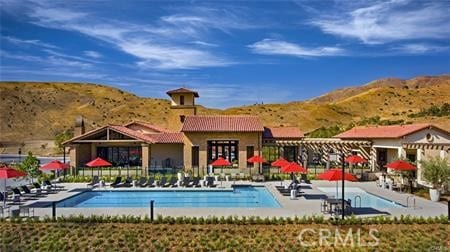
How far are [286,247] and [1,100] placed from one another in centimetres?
9728

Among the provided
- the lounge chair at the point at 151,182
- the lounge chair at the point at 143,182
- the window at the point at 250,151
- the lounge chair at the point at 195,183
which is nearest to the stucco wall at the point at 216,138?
the window at the point at 250,151

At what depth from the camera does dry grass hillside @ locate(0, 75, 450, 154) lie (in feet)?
297

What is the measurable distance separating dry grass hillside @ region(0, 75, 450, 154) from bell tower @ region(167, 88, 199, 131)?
139 ft

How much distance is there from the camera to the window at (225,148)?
40656 mm

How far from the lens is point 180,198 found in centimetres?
2812

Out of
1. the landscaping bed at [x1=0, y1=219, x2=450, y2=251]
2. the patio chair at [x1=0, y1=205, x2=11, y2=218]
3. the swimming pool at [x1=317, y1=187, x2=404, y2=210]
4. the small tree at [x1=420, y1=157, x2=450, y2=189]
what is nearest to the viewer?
the landscaping bed at [x1=0, y1=219, x2=450, y2=251]

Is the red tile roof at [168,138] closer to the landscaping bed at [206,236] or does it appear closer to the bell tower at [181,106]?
the bell tower at [181,106]

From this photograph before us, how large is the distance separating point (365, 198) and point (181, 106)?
79.9ft

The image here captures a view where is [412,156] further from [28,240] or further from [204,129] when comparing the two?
[28,240]

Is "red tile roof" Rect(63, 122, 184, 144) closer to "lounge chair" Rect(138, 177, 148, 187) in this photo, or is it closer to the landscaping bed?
"lounge chair" Rect(138, 177, 148, 187)

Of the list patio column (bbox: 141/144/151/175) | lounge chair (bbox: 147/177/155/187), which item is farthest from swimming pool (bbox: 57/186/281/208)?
patio column (bbox: 141/144/151/175)

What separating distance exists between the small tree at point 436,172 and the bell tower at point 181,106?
84.7 feet

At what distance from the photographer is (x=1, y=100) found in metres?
99.6

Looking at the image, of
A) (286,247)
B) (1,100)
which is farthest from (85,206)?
(1,100)
